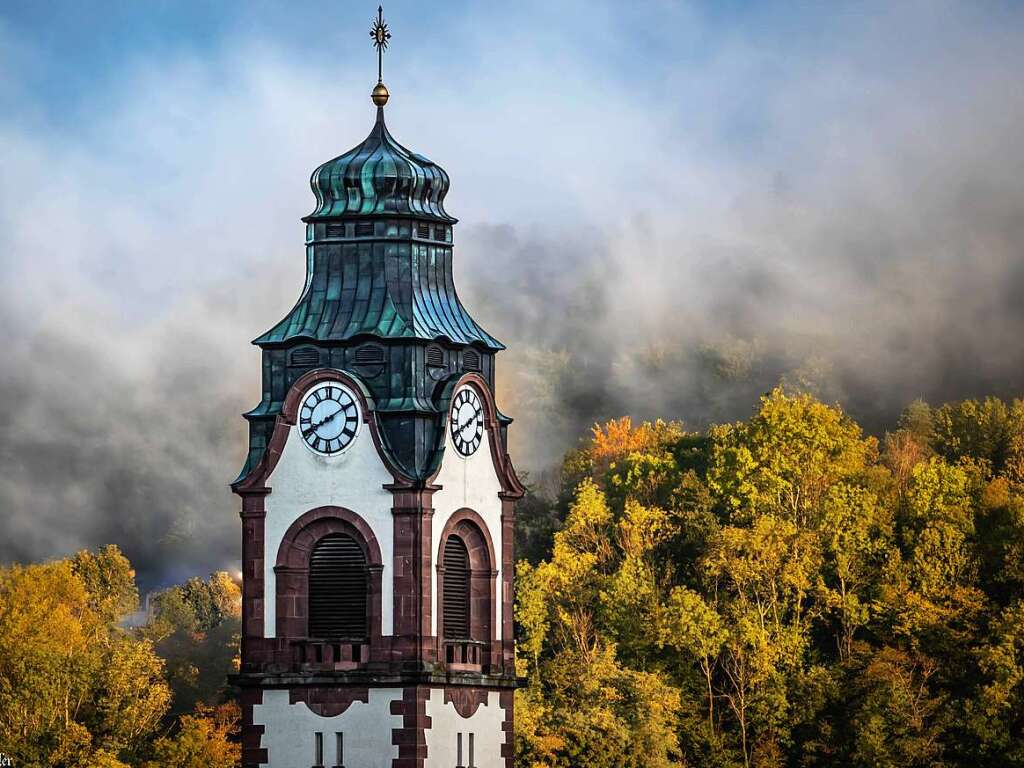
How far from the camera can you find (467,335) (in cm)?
10781

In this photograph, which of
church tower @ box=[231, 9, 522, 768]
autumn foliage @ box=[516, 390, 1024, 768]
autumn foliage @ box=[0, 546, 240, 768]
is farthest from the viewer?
autumn foliage @ box=[0, 546, 240, 768]

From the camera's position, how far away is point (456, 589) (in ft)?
353

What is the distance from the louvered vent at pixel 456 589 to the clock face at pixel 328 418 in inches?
159

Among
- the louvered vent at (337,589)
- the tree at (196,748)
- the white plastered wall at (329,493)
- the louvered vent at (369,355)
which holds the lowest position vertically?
the louvered vent at (337,589)

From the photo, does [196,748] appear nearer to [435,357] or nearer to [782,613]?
[782,613]

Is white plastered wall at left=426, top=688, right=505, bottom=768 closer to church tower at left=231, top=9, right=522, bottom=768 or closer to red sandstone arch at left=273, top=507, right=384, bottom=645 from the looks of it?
church tower at left=231, top=9, right=522, bottom=768

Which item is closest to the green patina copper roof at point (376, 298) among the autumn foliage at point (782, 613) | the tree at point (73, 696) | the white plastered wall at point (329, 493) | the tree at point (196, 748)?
the white plastered wall at point (329, 493)

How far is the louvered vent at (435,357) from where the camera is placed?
350 ft

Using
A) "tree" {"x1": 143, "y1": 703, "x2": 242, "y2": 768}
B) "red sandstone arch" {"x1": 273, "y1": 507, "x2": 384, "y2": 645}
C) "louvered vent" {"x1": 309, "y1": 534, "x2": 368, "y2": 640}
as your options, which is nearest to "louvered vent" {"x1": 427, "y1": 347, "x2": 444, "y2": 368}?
"red sandstone arch" {"x1": 273, "y1": 507, "x2": 384, "y2": 645}

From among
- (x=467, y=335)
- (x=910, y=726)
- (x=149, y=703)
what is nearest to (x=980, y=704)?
(x=910, y=726)

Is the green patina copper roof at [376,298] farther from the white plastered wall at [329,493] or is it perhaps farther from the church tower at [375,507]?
the white plastered wall at [329,493]

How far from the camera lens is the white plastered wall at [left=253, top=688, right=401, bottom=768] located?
105000mm

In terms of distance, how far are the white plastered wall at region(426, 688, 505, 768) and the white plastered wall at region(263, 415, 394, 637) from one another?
2.69 meters

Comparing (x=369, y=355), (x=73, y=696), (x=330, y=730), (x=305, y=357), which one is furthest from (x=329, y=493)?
(x=73, y=696)
